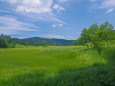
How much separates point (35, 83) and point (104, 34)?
1901 centimetres

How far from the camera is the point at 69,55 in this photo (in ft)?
56.1

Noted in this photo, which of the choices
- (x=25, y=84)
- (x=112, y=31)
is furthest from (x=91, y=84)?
(x=112, y=31)

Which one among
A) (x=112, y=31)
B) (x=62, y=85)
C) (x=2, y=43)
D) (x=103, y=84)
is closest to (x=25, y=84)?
(x=62, y=85)

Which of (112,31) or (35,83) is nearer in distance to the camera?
(35,83)

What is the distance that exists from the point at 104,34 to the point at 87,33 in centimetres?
804

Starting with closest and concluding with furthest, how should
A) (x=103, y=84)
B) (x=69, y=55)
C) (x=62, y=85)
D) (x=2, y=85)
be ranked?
1. (x=103, y=84)
2. (x=62, y=85)
3. (x=2, y=85)
4. (x=69, y=55)

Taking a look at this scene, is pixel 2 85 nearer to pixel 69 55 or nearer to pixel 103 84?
Result: pixel 103 84

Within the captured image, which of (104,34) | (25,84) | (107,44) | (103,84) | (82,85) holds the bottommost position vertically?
(25,84)

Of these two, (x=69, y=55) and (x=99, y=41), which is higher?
(x=99, y=41)

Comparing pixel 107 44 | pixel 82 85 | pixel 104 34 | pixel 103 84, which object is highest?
pixel 104 34

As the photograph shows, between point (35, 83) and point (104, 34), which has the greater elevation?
point (104, 34)

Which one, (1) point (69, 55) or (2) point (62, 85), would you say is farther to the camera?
(1) point (69, 55)

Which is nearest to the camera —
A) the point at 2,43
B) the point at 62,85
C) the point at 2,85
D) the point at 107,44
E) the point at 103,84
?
the point at 103,84

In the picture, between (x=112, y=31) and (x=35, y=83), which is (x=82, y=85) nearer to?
(x=35, y=83)
